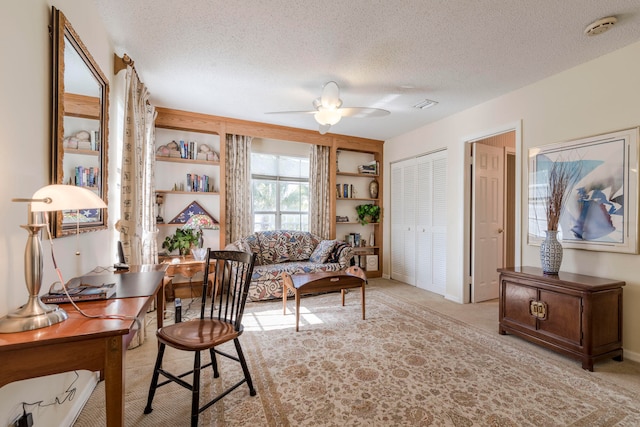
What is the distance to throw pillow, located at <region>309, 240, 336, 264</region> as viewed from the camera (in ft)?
14.7

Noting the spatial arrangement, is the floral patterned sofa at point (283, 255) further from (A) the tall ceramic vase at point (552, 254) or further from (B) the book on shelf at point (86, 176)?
(A) the tall ceramic vase at point (552, 254)

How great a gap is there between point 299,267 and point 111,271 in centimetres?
245

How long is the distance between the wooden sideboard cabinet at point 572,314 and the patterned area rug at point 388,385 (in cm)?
16

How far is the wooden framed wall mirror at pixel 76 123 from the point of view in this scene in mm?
1481

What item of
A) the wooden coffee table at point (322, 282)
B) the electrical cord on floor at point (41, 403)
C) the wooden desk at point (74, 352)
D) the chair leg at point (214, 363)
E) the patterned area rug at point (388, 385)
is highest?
the wooden desk at point (74, 352)

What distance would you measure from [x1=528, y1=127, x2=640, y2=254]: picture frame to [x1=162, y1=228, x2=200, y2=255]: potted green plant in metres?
4.26

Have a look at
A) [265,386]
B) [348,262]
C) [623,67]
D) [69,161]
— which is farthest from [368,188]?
[69,161]

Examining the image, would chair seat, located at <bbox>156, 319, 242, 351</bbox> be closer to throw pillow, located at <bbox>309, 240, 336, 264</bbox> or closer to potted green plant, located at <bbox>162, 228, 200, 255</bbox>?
potted green plant, located at <bbox>162, 228, 200, 255</bbox>

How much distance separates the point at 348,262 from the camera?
4.48 m

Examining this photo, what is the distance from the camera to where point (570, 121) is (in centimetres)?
280

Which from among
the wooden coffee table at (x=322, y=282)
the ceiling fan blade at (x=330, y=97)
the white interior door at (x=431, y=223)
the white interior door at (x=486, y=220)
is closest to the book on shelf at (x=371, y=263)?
the white interior door at (x=431, y=223)

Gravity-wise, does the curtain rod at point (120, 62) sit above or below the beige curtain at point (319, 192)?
above

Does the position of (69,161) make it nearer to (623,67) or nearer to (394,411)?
(394,411)

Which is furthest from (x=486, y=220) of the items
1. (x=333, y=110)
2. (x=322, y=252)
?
(x=333, y=110)
